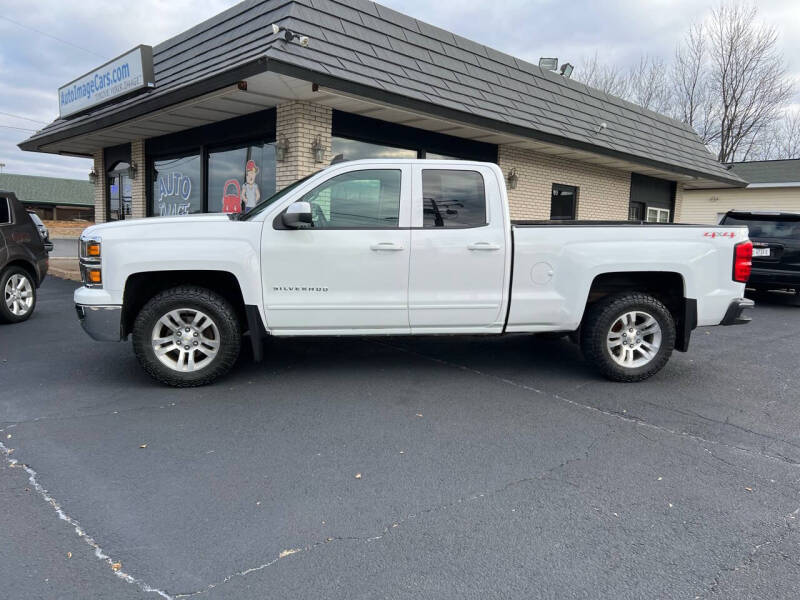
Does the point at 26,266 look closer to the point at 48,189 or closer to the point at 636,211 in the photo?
the point at 636,211

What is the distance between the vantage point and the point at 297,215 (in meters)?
4.57

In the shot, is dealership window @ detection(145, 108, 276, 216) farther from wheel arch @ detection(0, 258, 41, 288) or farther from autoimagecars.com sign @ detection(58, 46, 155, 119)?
wheel arch @ detection(0, 258, 41, 288)

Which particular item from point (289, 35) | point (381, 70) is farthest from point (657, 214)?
point (289, 35)

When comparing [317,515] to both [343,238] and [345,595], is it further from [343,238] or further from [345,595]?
[343,238]

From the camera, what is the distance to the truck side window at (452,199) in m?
5.04

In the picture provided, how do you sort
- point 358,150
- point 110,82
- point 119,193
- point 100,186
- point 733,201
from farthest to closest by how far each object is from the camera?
point 733,201 < point 100,186 < point 119,193 < point 110,82 < point 358,150

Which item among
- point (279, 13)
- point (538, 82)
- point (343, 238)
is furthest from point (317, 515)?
point (538, 82)

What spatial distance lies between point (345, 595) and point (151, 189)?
1234 centimetres

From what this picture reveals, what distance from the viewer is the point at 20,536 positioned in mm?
2666

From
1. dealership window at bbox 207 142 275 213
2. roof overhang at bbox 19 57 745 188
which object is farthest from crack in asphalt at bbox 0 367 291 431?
dealership window at bbox 207 142 275 213

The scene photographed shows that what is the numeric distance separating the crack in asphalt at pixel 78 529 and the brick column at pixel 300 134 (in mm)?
5823

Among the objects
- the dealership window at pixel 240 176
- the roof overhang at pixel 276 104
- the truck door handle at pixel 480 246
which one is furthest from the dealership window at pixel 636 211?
the truck door handle at pixel 480 246

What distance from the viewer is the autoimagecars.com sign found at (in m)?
9.50

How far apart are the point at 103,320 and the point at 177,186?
313 inches
